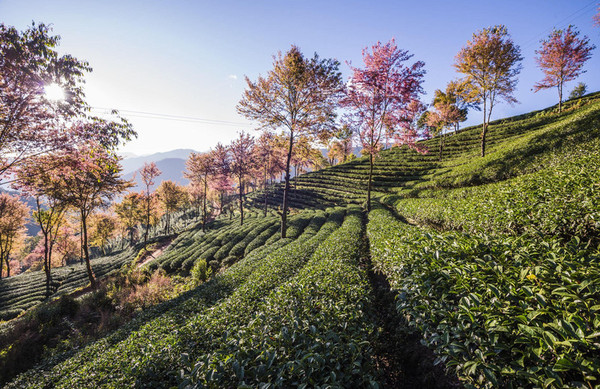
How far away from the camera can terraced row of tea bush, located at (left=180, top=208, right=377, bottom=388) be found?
7.87ft

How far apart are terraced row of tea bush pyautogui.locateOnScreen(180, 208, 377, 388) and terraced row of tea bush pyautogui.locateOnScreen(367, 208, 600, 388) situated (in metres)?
1.02

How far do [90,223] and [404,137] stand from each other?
194 feet

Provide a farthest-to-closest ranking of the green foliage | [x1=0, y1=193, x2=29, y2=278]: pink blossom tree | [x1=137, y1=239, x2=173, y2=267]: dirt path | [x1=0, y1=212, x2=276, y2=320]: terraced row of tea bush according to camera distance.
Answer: [x1=0, y1=193, x2=29, y2=278]: pink blossom tree → [x1=137, y1=239, x2=173, y2=267]: dirt path → [x1=0, y1=212, x2=276, y2=320]: terraced row of tea bush → the green foliage

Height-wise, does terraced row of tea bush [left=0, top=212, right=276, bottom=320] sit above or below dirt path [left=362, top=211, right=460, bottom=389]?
below

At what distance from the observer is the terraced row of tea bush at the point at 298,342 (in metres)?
2.40

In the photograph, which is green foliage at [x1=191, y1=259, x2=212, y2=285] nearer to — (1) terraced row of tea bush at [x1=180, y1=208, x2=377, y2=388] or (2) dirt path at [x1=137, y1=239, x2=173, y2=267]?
(1) terraced row of tea bush at [x1=180, y1=208, x2=377, y2=388]

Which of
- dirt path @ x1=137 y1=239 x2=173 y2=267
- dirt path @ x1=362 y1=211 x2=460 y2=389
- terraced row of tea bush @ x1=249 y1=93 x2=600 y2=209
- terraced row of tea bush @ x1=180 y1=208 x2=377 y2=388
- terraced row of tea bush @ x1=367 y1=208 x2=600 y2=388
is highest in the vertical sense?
terraced row of tea bush @ x1=249 y1=93 x2=600 y2=209

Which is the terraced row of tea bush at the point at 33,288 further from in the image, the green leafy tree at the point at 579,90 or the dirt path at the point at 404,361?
the green leafy tree at the point at 579,90

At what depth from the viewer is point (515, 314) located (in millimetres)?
2479

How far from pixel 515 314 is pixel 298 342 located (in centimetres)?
274

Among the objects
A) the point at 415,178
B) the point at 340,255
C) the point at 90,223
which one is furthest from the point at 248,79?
the point at 90,223

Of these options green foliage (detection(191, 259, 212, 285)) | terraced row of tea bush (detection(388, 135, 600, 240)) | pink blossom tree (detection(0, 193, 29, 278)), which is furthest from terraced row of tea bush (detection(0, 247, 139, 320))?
terraced row of tea bush (detection(388, 135, 600, 240))

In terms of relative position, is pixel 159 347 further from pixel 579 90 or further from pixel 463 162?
pixel 579 90

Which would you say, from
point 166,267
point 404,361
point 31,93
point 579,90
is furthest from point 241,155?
point 579,90
